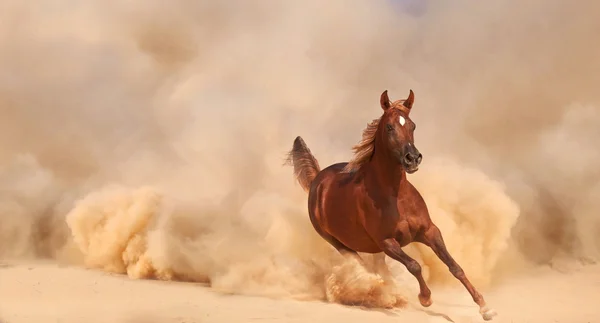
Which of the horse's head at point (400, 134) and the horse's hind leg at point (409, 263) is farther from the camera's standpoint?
the horse's hind leg at point (409, 263)

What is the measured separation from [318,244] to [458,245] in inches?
85.3

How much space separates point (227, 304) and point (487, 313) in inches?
130

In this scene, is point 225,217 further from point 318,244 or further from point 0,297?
point 0,297

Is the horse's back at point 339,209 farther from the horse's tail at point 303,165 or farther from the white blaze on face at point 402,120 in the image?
the white blaze on face at point 402,120

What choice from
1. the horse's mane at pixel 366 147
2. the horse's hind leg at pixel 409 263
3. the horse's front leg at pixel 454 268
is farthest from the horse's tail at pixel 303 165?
the horse's front leg at pixel 454 268

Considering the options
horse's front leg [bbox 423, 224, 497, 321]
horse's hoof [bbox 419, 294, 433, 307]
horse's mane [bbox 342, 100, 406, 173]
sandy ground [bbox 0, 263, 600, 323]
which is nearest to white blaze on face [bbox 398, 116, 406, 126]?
horse's mane [bbox 342, 100, 406, 173]

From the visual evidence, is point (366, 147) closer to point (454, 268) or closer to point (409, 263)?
point (409, 263)

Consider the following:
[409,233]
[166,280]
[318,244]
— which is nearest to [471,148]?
[318,244]

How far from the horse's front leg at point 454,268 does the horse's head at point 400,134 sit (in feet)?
3.60

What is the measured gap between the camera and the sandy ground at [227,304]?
678cm

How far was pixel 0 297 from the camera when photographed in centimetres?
782

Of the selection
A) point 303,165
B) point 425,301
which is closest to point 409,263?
point 425,301

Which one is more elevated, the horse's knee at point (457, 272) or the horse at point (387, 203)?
the horse at point (387, 203)

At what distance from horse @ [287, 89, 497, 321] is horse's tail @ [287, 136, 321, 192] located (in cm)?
122
